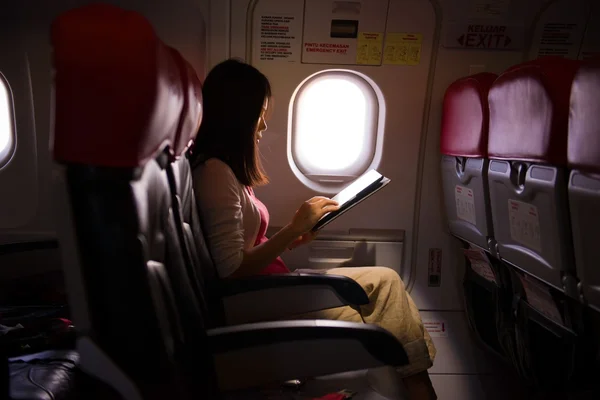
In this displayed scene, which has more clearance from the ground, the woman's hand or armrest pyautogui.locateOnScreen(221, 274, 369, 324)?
the woman's hand

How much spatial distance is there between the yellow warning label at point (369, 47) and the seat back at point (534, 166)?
2.15 feet

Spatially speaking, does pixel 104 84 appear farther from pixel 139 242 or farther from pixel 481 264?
pixel 481 264

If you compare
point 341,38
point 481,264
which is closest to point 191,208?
point 341,38

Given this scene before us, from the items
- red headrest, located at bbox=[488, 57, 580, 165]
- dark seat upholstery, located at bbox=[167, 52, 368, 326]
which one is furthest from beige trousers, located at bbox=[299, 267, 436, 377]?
red headrest, located at bbox=[488, 57, 580, 165]

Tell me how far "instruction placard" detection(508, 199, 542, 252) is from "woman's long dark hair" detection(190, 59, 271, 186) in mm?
977

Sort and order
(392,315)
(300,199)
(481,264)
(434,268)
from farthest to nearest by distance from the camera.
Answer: (434,268) < (300,199) < (481,264) < (392,315)

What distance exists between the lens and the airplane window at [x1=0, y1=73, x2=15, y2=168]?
2.25m

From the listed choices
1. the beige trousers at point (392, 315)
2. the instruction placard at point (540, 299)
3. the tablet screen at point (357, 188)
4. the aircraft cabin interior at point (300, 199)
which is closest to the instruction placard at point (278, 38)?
the aircraft cabin interior at point (300, 199)

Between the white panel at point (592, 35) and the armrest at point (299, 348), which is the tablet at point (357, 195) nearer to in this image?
the armrest at point (299, 348)

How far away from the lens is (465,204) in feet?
7.06

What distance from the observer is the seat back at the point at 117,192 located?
739 mm

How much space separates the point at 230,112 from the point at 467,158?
1053mm

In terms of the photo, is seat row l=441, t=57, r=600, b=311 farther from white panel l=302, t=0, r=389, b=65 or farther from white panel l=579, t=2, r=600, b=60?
white panel l=579, t=2, r=600, b=60

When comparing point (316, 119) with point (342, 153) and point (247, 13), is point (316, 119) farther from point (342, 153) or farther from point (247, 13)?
point (247, 13)
